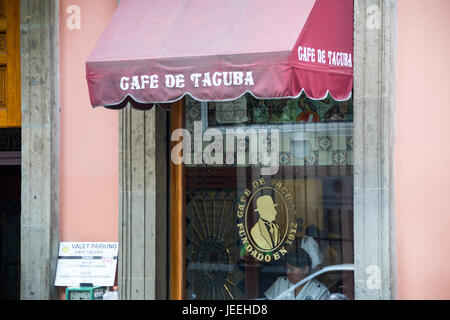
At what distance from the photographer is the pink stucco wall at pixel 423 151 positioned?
6.61 m

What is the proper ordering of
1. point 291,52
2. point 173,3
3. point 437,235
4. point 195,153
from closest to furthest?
point 291,52 → point 437,235 → point 173,3 → point 195,153

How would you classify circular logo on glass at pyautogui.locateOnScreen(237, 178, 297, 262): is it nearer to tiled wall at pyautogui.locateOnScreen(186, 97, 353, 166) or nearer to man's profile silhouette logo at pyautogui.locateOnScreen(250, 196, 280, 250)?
man's profile silhouette logo at pyautogui.locateOnScreen(250, 196, 280, 250)

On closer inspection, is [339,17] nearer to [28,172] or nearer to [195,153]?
[195,153]

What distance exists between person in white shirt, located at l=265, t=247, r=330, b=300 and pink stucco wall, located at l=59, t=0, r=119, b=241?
6.28ft

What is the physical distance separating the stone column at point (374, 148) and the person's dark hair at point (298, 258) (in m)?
0.71

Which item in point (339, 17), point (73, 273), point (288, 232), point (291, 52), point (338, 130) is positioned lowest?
point (73, 273)

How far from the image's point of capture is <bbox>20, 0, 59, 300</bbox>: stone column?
25.6 ft

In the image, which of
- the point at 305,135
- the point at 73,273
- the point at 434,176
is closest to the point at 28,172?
the point at 73,273

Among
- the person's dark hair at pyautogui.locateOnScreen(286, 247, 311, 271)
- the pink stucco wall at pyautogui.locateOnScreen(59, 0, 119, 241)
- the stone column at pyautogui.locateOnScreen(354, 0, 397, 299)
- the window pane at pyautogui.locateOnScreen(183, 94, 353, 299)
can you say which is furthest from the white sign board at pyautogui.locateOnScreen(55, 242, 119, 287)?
the stone column at pyautogui.locateOnScreen(354, 0, 397, 299)

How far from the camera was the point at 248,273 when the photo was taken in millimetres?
7535

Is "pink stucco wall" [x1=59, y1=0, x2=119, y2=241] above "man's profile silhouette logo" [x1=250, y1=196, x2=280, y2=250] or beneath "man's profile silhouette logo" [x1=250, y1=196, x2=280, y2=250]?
above

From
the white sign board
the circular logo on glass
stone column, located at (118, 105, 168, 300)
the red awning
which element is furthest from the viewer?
the white sign board

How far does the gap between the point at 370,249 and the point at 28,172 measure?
3.87 meters

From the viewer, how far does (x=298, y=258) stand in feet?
24.1
